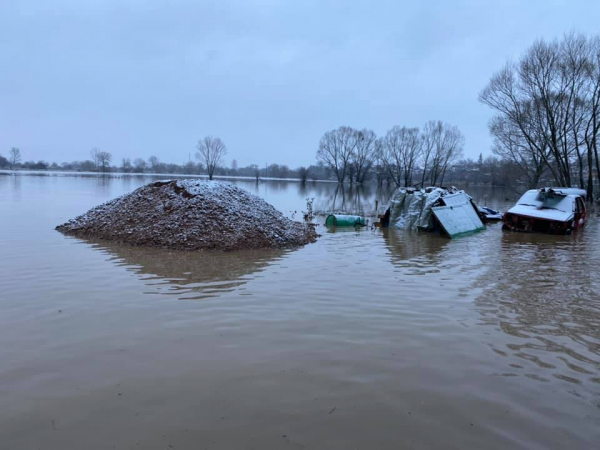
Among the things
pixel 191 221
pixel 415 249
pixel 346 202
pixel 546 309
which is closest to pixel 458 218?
pixel 415 249

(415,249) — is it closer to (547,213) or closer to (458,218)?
(458,218)

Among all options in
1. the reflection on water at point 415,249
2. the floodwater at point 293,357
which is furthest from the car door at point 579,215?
the floodwater at point 293,357

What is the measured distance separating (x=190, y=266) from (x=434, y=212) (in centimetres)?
1077

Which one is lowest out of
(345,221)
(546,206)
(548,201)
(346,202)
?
(345,221)

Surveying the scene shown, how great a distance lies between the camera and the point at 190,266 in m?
9.25

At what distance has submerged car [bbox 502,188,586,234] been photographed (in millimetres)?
16750

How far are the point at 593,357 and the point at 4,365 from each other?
6.63 m

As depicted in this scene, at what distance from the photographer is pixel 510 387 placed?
13.0ft

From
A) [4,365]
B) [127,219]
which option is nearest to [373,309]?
[4,365]

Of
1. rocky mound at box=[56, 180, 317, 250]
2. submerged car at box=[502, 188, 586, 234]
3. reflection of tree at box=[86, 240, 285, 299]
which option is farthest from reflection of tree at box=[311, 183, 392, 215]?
reflection of tree at box=[86, 240, 285, 299]

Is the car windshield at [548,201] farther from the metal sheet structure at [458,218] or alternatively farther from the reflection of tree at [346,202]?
the reflection of tree at [346,202]

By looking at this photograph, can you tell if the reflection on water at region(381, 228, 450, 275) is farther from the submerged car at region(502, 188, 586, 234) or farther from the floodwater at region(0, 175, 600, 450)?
the submerged car at region(502, 188, 586, 234)

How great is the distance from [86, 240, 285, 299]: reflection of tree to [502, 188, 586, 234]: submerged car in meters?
11.8

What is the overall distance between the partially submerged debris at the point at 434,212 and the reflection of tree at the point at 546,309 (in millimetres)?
4373
